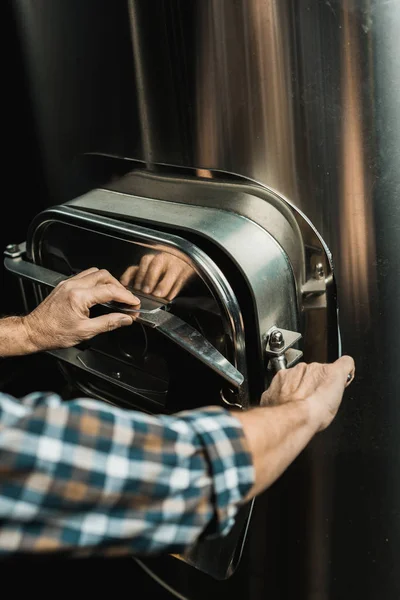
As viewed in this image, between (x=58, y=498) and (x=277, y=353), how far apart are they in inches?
13.5

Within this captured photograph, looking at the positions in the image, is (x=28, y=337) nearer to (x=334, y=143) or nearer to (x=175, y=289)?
(x=175, y=289)

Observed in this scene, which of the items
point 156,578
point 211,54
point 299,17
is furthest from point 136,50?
point 156,578

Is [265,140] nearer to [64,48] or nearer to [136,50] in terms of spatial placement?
[136,50]

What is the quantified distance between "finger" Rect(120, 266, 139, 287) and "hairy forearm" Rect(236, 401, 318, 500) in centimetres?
30

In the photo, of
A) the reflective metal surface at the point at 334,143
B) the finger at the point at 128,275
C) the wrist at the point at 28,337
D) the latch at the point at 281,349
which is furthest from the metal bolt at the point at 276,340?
the wrist at the point at 28,337

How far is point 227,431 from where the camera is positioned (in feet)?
2.11

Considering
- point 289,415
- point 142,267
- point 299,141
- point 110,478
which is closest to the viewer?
point 110,478

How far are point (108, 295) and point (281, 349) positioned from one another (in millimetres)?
228

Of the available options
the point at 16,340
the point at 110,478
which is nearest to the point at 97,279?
the point at 16,340

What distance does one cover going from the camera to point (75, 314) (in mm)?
925

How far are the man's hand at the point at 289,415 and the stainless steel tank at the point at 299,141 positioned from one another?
0.43 feet

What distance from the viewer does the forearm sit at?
98cm

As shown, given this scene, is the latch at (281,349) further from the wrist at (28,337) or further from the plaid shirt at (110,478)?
the wrist at (28,337)

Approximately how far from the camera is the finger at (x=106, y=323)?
0.90 metres
